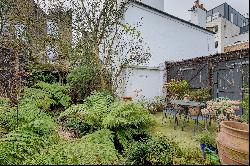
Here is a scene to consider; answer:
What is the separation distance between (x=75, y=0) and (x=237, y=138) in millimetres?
10727

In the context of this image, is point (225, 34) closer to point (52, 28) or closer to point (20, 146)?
point (52, 28)

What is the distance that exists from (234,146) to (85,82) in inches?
378

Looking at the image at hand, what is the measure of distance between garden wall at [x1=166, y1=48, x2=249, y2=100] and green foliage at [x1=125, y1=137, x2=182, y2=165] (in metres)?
6.17

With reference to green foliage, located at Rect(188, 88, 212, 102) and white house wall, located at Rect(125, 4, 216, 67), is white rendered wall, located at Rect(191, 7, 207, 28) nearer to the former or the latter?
white house wall, located at Rect(125, 4, 216, 67)

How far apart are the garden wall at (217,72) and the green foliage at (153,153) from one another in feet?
20.2

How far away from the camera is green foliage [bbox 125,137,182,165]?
5.10m

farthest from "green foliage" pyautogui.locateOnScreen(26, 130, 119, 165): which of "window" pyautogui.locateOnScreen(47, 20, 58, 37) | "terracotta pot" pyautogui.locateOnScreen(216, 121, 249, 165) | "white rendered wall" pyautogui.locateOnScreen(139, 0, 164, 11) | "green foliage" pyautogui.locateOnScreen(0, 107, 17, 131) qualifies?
"white rendered wall" pyautogui.locateOnScreen(139, 0, 164, 11)

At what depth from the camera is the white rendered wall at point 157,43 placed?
14023mm

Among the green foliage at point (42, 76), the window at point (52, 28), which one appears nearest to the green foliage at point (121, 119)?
the green foliage at point (42, 76)

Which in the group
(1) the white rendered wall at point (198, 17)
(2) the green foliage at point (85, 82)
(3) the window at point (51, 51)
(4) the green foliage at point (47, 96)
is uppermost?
Answer: (1) the white rendered wall at point (198, 17)

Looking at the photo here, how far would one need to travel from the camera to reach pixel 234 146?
3574 millimetres

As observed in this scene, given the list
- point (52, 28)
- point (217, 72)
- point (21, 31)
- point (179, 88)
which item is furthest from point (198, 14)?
point (21, 31)

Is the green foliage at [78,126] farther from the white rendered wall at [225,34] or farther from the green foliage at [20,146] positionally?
the white rendered wall at [225,34]

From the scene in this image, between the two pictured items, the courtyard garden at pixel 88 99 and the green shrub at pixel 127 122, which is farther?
the green shrub at pixel 127 122
